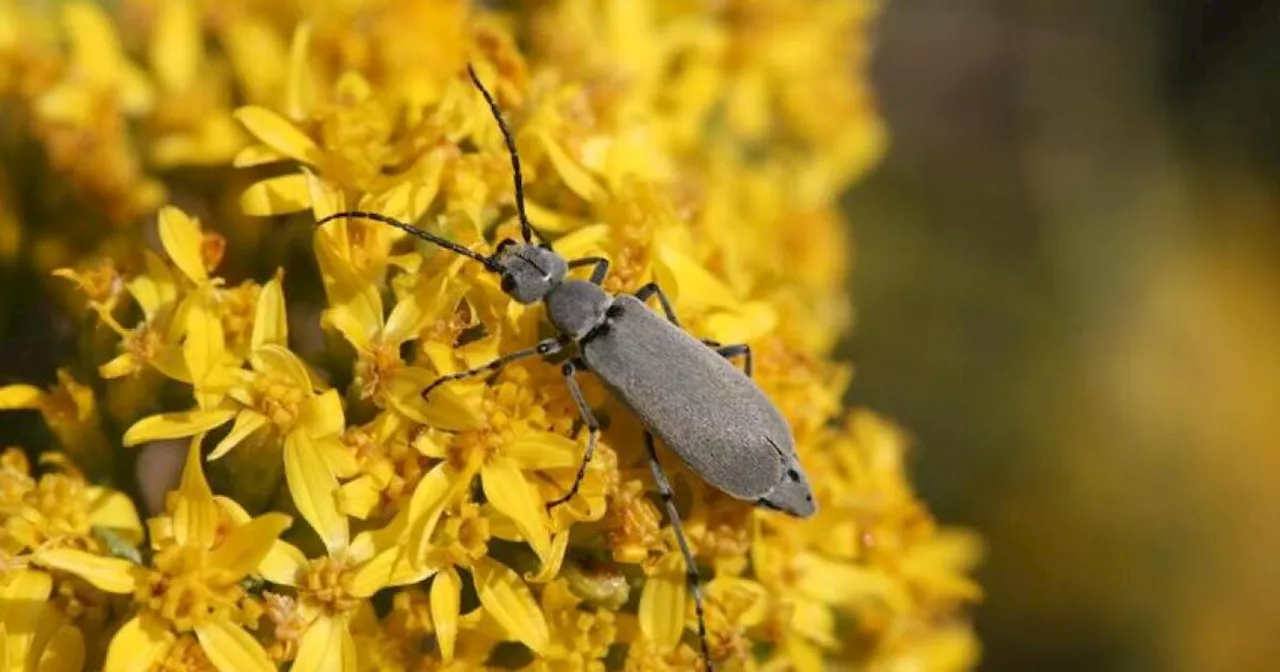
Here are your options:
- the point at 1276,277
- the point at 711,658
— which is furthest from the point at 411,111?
the point at 1276,277

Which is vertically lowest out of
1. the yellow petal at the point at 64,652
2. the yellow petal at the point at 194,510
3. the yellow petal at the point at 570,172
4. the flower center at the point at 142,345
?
the yellow petal at the point at 64,652

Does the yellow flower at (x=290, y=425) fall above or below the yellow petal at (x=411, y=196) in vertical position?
below

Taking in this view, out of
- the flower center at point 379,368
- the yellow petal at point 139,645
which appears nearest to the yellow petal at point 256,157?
the flower center at point 379,368

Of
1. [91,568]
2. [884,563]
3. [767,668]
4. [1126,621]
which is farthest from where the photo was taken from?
[1126,621]

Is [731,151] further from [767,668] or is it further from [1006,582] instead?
[1006,582]

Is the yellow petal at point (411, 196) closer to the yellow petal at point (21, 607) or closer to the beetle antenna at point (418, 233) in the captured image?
the beetle antenna at point (418, 233)

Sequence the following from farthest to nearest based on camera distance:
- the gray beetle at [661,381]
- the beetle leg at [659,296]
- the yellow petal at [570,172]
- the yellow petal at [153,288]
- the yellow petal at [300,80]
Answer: the yellow petal at [300,80] < the yellow petal at [570,172] < the beetle leg at [659,296] < the yellow petal at [153,288] < the gray beetle at [661,381]
